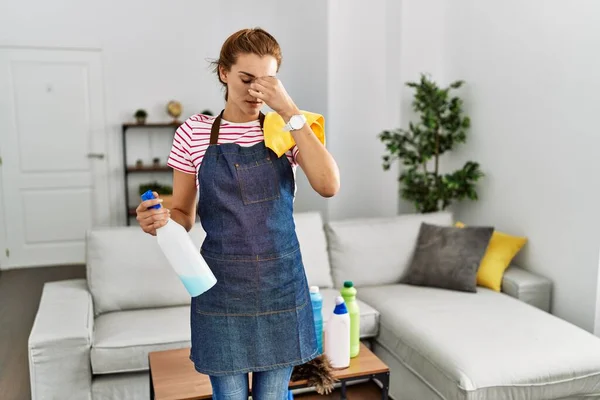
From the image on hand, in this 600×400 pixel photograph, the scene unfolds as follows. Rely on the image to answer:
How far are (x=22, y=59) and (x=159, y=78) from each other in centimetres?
113

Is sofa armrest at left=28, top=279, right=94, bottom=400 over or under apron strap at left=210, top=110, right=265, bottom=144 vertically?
under

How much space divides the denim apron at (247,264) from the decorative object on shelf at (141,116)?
161 inches

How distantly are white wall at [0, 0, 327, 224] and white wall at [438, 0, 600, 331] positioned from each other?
150cm

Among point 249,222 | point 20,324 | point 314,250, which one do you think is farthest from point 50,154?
point 249,222

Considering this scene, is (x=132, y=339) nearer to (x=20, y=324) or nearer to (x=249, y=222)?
(x=249, y=222)

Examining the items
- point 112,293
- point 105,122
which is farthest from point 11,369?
point 105,122

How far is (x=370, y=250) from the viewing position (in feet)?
10.5

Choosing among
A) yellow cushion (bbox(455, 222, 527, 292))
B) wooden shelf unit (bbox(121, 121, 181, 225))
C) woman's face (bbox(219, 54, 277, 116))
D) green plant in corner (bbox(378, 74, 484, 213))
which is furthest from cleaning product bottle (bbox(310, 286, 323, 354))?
wooden shelf unit (bbox(121, 121, 181, 225))

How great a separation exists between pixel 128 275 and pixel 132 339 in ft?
1.41

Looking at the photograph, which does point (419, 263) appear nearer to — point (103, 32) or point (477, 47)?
point (477, 47)

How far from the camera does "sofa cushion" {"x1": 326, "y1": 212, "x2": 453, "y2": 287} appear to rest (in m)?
3.18

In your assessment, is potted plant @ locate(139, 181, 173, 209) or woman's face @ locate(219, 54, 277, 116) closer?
woman's face @ locate(219, 54, 277, 116)

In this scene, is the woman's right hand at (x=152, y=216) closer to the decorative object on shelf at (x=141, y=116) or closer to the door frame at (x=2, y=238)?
the decorative object on shelf at (x=141, y=116)

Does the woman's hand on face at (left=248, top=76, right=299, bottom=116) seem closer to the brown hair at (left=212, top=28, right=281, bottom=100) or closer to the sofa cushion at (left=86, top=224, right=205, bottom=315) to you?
the brown hair at (left=212, top=28, right=281, bottom=100)
